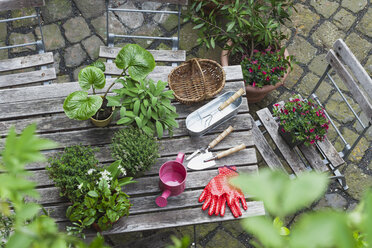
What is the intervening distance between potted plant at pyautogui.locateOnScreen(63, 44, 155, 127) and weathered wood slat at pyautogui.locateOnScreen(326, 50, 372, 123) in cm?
149

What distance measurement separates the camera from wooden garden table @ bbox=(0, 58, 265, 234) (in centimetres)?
215

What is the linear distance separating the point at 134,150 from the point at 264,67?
1.65 metres

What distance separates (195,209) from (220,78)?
0.94 metres

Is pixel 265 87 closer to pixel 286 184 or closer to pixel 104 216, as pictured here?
pixel 104 216

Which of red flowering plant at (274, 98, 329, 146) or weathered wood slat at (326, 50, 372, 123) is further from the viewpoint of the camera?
red flowering plant at (274, 98, 329, 146)

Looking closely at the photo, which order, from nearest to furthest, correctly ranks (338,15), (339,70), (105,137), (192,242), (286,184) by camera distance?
(286,184), (105,137), (339,70), (192,242), (338,15)

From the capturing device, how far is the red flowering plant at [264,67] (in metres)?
3.18

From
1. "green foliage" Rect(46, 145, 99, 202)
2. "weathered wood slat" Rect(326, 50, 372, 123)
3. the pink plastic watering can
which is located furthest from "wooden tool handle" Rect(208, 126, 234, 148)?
"weathered wood slat" Rect(326, 50, 372, 123)

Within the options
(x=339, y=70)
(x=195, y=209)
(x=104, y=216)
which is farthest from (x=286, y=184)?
(x=339, y=70)

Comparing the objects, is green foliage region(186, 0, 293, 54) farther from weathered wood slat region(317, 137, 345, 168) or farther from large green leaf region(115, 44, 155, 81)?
large green leaf region(115, 44, 155, 81)

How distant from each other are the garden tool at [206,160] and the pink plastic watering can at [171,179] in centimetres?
9

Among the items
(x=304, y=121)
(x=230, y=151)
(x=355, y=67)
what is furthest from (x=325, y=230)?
(x=304, y=121)

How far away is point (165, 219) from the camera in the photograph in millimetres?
2141

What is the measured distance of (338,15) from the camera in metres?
4.06
